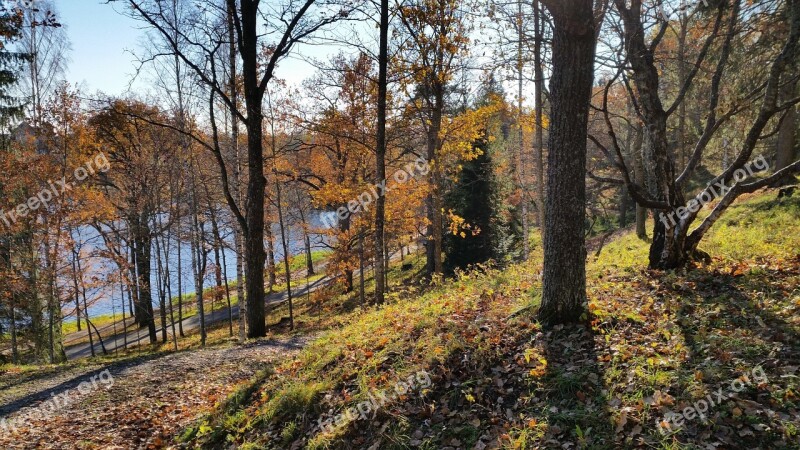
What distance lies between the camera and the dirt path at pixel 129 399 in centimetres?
617

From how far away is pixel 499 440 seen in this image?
149 inches

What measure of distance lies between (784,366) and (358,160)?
16399mm

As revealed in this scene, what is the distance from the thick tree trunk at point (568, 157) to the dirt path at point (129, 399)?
5603 millimetres

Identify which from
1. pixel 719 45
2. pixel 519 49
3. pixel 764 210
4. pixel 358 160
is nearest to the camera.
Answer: pixel 519 49

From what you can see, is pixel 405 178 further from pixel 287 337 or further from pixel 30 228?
pixel 30 228

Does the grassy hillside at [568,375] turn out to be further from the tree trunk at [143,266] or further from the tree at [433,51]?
the tree trunk at [143,266]

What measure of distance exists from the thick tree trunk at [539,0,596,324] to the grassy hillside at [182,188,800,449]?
50 cm

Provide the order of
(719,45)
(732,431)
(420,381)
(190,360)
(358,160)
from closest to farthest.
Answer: (732,431)
(420,381)
(190,360)
(719,45)
(358,160)

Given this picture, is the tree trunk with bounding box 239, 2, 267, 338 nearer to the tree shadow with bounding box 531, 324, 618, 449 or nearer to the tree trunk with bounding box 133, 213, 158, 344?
the tree shadow with bounding box 531, 324, 618, 449

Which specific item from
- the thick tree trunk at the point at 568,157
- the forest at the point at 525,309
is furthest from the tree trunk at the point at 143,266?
the thick tree trunk at the point at 568,157

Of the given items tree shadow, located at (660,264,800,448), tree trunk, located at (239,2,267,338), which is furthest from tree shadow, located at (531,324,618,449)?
tree trunk, located at (239,2,267,338)

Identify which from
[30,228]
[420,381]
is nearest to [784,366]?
[420,381]

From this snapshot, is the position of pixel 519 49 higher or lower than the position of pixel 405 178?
higher

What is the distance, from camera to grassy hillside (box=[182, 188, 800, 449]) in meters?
3.54
